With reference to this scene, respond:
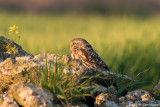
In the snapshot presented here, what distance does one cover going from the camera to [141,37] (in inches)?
431

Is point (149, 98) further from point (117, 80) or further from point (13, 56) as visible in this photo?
point (13, 56)

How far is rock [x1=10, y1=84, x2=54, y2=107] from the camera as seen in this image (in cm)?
390

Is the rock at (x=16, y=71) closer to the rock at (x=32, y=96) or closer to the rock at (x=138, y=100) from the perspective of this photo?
the rock at (x=32, y=96)

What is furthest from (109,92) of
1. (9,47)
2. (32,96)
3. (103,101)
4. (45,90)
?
(9,47)

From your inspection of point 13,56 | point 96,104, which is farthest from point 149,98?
point 13,56

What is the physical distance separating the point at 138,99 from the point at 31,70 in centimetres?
166

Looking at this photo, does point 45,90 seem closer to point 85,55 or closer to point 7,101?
point 7,101

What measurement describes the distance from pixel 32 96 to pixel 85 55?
102 inches

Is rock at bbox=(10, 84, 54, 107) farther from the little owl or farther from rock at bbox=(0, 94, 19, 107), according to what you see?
Answer: the little owl

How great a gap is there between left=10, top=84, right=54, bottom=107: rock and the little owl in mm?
2326

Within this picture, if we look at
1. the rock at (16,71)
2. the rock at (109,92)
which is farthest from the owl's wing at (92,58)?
the rock at (16,71)

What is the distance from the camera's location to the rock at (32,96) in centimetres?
390

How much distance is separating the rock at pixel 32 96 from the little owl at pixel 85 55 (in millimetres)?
2326

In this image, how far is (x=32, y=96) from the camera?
391 cm
